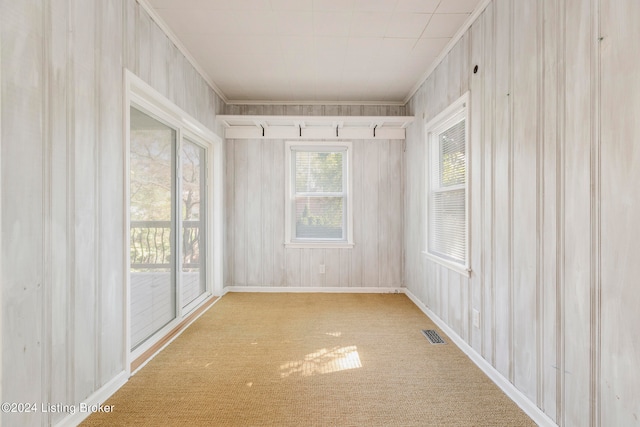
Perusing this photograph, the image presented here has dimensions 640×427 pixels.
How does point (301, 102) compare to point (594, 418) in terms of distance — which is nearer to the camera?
point (594, 418)

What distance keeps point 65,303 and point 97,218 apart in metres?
0.50

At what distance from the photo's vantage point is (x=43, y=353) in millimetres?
1456

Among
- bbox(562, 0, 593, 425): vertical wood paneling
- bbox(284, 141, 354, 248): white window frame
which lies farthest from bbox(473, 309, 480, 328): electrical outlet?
bbox(284, 141, 354, 248): white window frame

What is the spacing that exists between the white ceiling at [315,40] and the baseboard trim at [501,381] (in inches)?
103

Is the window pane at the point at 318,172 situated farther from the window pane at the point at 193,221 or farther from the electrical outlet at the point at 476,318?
the electrical outlet at the point at 476,318

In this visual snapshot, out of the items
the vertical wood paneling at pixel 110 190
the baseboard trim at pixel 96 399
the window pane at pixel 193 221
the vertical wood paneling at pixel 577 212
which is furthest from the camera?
the window pane at pixel 193 221

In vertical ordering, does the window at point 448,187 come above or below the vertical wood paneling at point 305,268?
above

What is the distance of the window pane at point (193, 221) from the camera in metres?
3.31

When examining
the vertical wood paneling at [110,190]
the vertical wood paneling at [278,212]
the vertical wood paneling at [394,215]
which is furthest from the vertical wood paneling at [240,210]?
the vertical wood paneling at [110,190]

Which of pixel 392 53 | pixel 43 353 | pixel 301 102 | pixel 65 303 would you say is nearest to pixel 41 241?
pixel 65 303

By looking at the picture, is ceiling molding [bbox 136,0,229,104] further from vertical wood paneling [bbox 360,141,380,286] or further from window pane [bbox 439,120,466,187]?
window pane [bbox 439,120,466,187]

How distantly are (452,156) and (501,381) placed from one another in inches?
75.1

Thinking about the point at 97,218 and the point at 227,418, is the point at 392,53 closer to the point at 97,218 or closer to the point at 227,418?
the point at 97,218

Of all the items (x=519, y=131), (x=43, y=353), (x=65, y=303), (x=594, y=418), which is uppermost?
(x=519, y=131)
